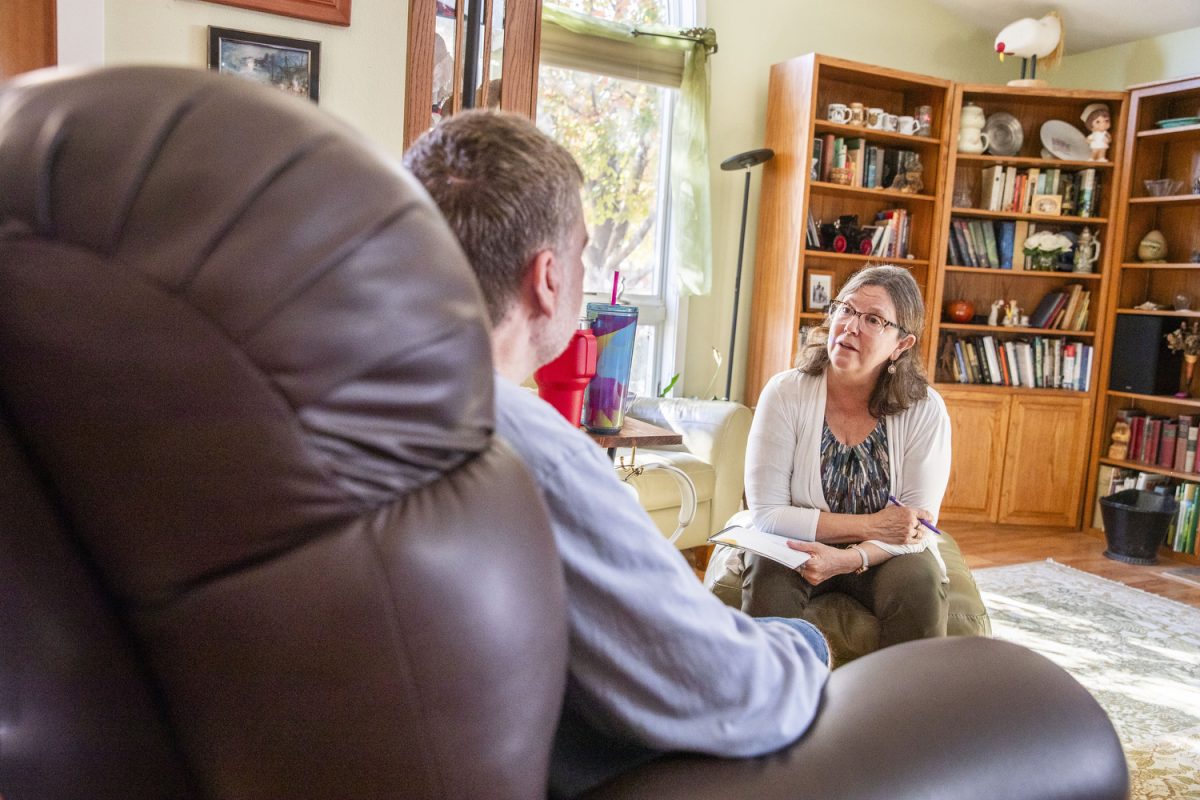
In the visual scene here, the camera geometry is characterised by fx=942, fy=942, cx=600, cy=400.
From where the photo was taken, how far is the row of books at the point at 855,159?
4785 millimetres

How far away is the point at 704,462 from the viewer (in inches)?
151

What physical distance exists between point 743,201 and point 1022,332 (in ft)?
5.67

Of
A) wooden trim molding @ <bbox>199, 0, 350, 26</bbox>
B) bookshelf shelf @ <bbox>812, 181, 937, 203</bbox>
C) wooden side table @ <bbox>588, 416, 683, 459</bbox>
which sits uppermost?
wooden trim molding @ <bbox>199, 0, 350, 26</bbox>

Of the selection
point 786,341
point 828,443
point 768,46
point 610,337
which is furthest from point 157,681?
point 768,46

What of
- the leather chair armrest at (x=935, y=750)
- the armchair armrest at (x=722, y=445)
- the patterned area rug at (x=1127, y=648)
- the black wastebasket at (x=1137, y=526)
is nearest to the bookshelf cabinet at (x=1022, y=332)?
the black wastebasket at (x=1137, y=526)

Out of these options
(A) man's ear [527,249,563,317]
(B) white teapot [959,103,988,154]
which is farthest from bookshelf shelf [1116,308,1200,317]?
(A) man's ear [527,249,563,317]

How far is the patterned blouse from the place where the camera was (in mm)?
2166

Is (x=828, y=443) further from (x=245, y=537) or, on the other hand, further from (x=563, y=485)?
(x=245, y=537)

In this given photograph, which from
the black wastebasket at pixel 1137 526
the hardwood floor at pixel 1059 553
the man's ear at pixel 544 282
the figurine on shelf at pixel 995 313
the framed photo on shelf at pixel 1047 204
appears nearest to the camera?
the man's ear at pixel 544 282

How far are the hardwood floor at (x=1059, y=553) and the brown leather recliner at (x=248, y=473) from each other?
3.99 m

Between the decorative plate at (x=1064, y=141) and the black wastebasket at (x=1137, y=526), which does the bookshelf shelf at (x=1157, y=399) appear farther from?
the decorative plate at (x=1064, y=141)

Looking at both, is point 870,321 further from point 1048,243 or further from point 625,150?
point 1048,243

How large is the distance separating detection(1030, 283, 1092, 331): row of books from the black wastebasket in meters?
1.03

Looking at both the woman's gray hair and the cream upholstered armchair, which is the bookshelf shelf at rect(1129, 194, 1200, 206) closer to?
the cream upholstered armchair
